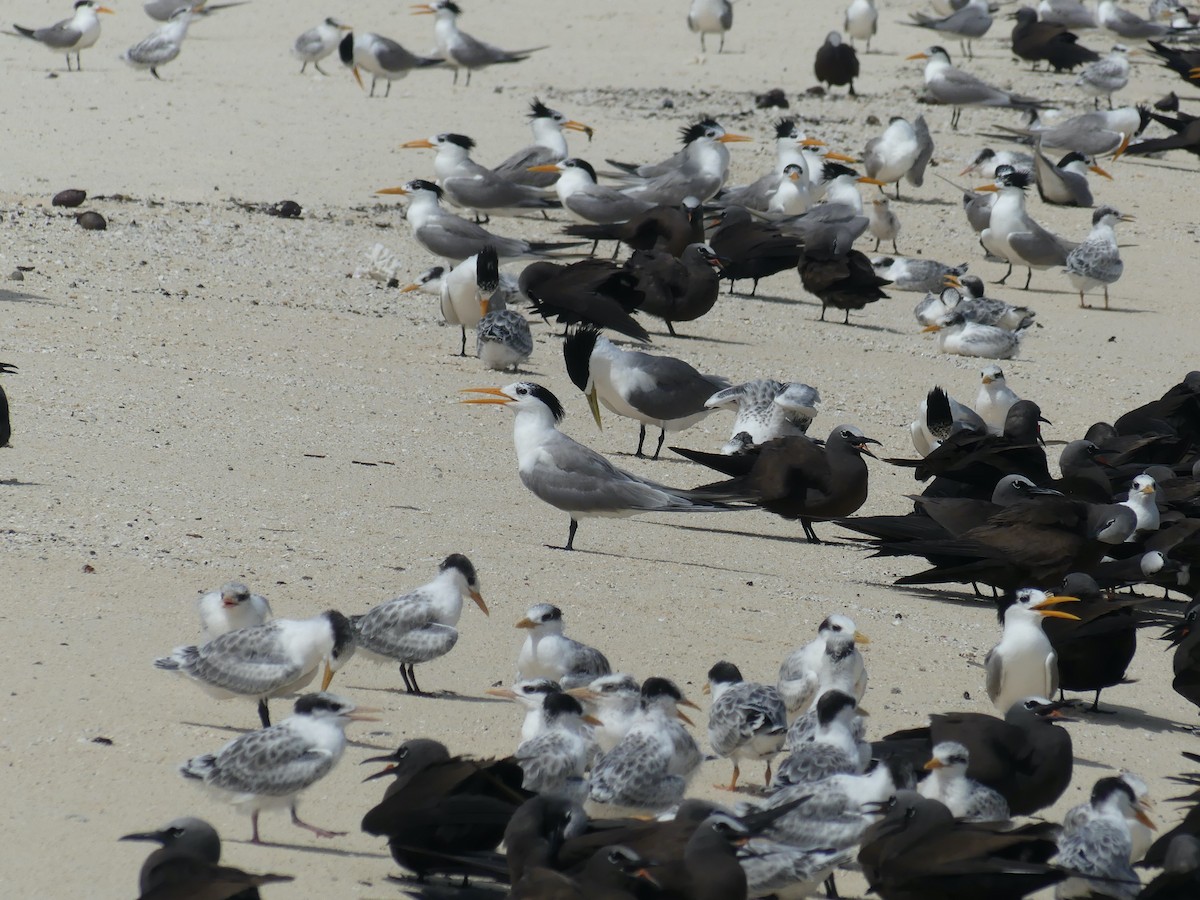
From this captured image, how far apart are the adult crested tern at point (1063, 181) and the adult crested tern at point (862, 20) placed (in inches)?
234

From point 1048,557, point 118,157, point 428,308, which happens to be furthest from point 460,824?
point 118,157

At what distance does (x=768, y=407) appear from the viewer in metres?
9.81

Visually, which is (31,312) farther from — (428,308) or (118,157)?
(118,157)

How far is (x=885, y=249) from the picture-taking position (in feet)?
51.8

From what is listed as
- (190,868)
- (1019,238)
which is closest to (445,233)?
(1019,238)

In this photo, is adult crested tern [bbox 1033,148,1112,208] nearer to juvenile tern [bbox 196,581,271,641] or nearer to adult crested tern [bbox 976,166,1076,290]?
adult crested tern [bbox 976,166,1076,290]

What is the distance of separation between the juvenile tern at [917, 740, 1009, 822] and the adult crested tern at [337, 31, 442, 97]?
1555 centimetres

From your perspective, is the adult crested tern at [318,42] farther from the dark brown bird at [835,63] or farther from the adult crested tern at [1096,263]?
the adult crested tern at [1096,263]

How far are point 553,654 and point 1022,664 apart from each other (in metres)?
1.68

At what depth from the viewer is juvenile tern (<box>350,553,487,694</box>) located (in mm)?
5723

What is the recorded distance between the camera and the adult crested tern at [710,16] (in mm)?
22266

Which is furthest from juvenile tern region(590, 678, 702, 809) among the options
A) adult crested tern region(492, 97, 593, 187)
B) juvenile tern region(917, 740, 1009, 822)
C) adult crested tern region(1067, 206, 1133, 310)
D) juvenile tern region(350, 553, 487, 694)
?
adult crested tern region(492, 97, 593, 187)

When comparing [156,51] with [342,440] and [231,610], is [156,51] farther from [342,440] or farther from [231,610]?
[231,610]

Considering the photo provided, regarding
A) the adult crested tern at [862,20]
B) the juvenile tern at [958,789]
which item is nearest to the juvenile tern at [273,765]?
the juvenile tern at [958,789]
